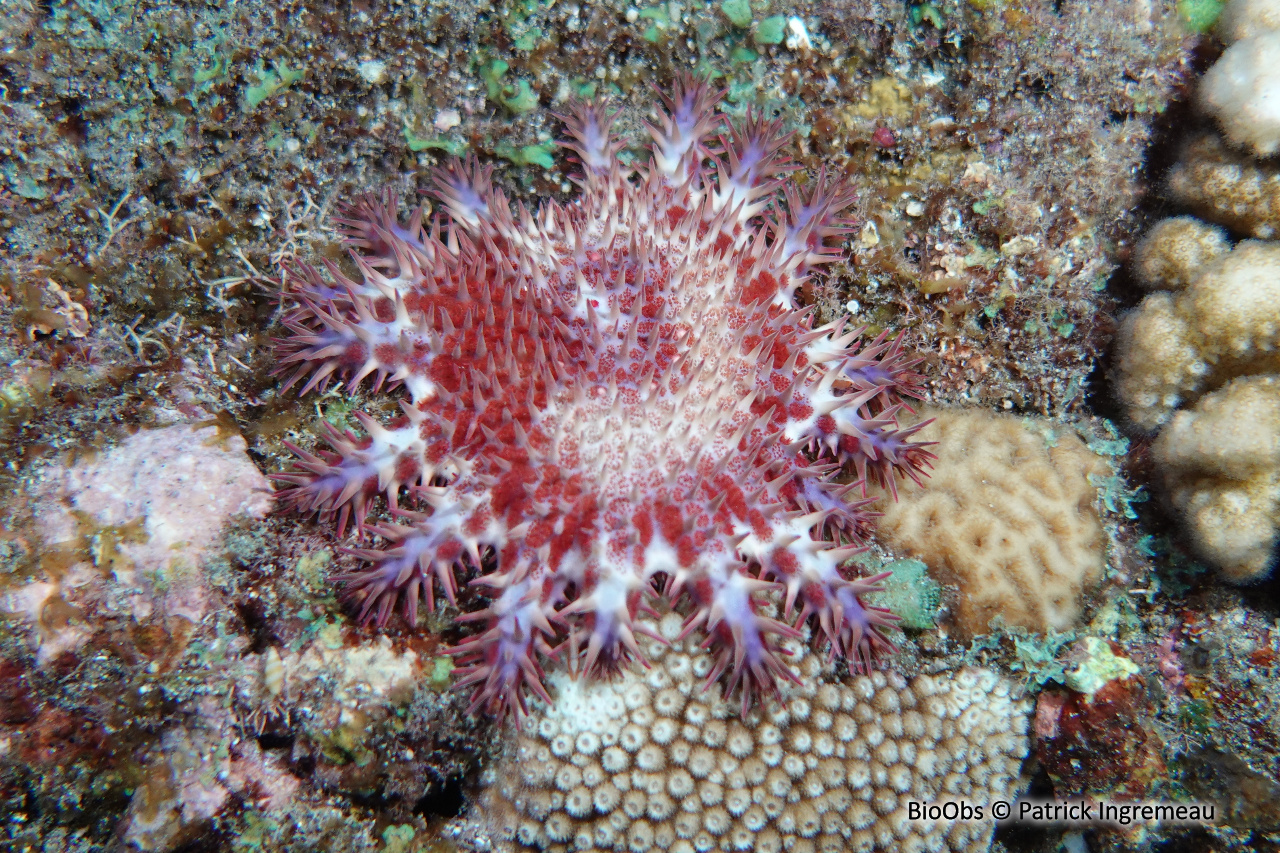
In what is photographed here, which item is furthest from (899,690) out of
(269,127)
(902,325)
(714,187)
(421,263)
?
(269,127)

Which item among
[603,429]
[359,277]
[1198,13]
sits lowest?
[603,429]

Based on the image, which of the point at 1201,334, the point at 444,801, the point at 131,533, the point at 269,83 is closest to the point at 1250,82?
the point at 1201,334

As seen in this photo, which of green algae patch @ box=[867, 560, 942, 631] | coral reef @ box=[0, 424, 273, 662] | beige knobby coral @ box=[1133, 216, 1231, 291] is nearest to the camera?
coral reef @ box=[0, 424, 273, 662]

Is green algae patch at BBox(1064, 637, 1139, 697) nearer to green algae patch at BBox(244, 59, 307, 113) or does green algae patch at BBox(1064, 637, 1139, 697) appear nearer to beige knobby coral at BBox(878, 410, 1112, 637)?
beige knobby coral at BBox(878, 410, 1112, 637)

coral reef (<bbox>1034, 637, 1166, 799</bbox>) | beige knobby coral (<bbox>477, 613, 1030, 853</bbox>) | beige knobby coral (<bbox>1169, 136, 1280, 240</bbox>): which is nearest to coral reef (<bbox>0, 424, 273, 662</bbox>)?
beige knobby coral (<bbox>477, 613, 1030, 853</bbox>)

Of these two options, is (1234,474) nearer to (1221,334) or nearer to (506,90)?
(1221,334)

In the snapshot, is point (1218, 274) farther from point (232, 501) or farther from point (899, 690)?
point (232, 501)

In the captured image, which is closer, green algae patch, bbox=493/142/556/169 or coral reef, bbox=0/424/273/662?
coral reef, bbox=0/424/273/662
